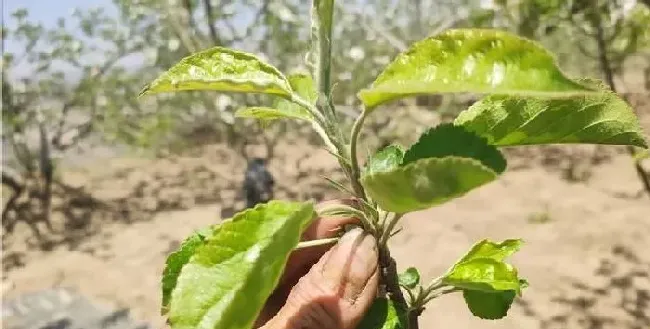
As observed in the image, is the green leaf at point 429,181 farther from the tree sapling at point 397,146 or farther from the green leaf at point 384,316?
the green leaf at point 384,316

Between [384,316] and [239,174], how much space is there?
6613mm

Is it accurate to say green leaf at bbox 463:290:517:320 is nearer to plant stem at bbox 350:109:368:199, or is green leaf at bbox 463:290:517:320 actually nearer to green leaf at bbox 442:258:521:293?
green leaf at bbox 442:258:521:293

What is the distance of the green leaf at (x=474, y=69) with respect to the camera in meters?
0.46

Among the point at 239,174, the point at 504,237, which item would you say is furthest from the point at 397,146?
the point at 239,174

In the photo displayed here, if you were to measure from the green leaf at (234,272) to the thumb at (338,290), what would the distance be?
140 mm

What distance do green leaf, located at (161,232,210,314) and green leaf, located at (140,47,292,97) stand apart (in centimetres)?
17

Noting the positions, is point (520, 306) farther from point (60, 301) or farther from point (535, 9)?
point (60, 301)

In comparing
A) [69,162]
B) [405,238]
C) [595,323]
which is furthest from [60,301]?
[69,162]

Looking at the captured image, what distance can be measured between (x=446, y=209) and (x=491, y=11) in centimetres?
262

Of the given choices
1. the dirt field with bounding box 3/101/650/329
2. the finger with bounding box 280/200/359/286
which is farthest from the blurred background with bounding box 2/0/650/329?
the finger with bounding box 280/200/359/286

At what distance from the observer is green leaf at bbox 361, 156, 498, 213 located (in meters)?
0.46

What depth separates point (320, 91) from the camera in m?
0.65

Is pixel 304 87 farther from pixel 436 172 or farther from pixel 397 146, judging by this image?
pixel 436 172

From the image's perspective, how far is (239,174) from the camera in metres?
7.22
